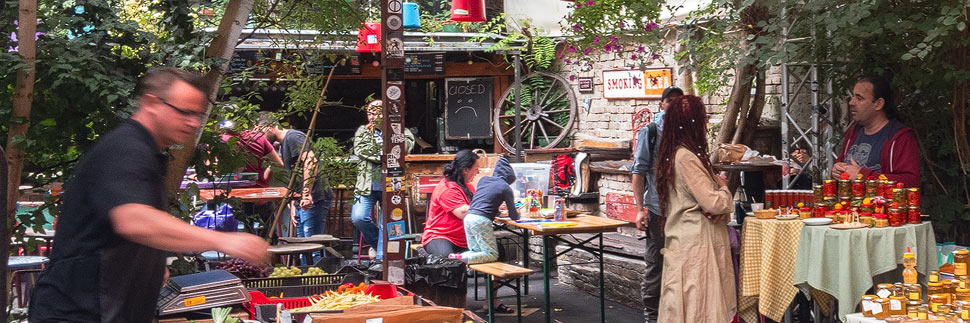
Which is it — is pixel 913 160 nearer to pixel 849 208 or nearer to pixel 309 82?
pixel 849 208

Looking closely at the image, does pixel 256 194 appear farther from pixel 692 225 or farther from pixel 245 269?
pixel 692 225

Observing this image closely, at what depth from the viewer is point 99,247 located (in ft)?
9.39

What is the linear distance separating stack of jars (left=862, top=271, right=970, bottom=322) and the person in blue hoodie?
3.42 metres

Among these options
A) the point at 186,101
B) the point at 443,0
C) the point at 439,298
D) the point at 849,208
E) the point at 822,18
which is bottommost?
the point at 439,298

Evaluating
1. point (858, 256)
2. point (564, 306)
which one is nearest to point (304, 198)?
point (564, 306)

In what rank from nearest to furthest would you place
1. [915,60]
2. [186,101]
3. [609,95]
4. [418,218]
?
1. [186,101]
2. [915,60]
3. [418,218]
4. [609,95]

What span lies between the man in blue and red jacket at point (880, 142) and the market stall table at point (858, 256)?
432mm

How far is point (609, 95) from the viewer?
12.5m

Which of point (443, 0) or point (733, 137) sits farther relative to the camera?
point (443, 0)

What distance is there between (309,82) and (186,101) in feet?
13.9

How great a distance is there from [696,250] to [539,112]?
26.2 feet

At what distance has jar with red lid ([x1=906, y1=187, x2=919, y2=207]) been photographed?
5.39 metres

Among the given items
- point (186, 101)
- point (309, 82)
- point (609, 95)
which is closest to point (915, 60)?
point (309, 82)

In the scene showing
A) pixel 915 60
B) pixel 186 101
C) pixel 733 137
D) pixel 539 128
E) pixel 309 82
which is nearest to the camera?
pixel 186 101
